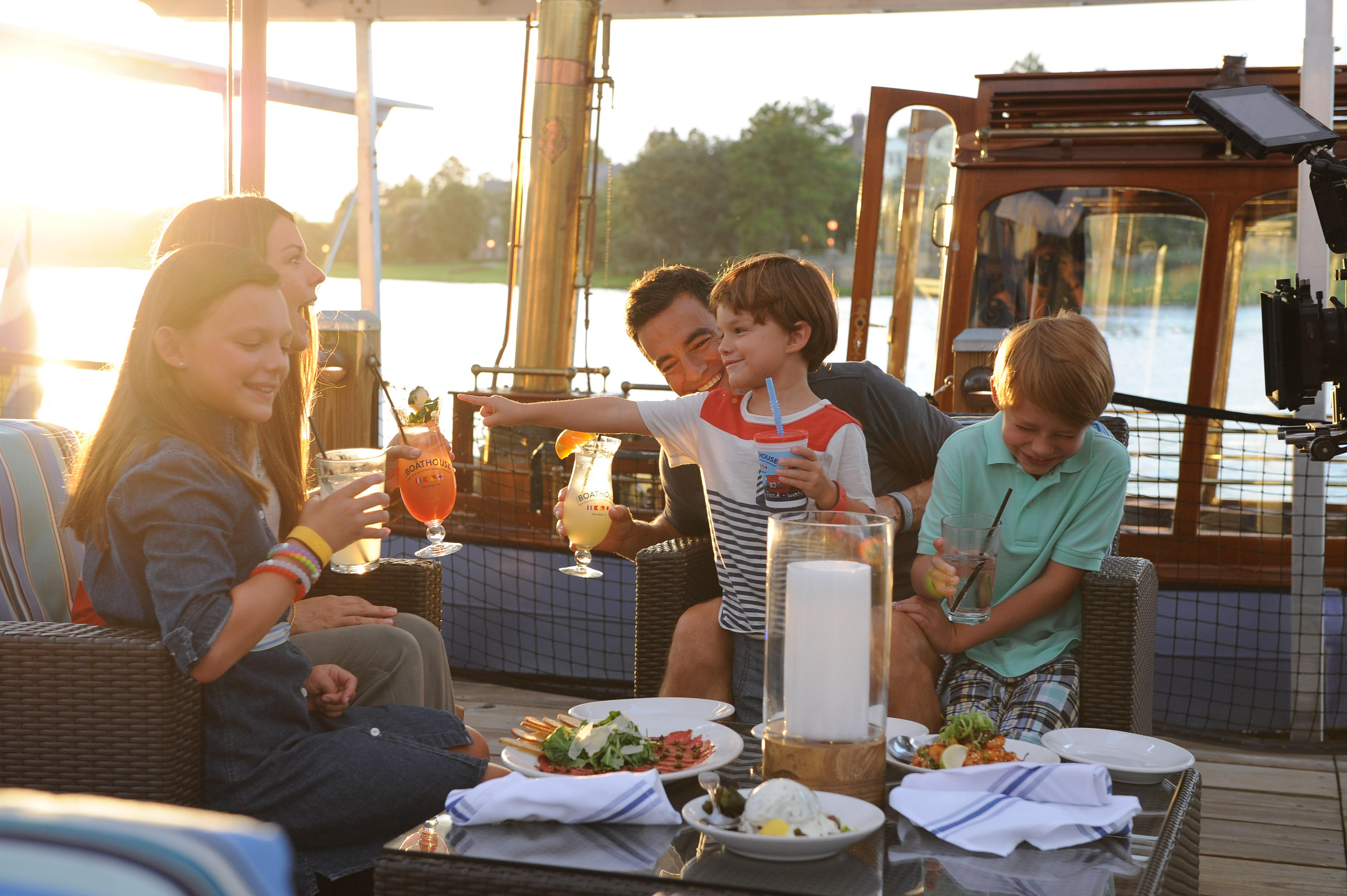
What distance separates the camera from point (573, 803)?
130 cm

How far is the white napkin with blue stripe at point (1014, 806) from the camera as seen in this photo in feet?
4.19

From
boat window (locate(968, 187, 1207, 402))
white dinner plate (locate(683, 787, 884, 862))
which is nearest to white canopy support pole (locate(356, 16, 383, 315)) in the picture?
boat window (locate(968, 187, 1207, 402))

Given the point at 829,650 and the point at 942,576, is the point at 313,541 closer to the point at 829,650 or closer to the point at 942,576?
the point at 829,650

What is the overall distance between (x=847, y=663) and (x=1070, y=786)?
0.31 metres

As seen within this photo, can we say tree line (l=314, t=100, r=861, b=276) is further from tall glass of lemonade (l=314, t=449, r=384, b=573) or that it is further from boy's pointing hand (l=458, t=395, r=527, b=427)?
tall glass of lemonade (l=314, t=449, r=384, b=573)

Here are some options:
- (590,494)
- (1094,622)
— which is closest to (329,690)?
(590,494)

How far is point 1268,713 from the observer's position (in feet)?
12.3

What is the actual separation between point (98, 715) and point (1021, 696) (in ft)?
4.91

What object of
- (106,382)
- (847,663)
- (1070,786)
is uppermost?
(106,382)

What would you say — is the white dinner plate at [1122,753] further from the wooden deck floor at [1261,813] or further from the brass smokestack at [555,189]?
the brass smokestack at [555,189]

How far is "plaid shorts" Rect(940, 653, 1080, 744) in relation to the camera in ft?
6.58

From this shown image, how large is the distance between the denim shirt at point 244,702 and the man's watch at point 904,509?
3.23 feet

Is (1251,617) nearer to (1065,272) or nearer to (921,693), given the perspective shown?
(1065,272)

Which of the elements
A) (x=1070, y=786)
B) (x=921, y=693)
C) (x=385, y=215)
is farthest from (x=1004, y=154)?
(x=385, y=215)
